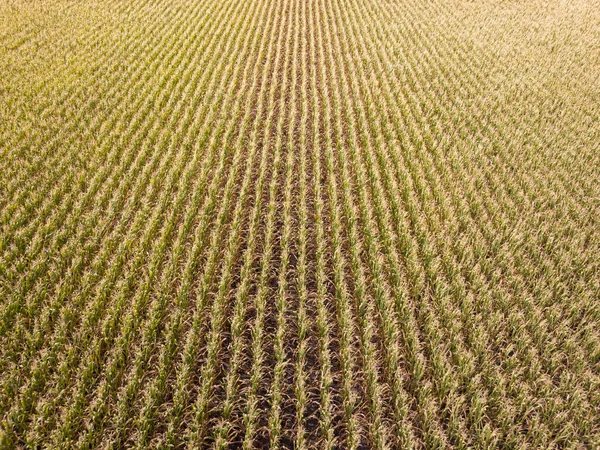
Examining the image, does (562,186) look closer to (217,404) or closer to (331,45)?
(217,404)

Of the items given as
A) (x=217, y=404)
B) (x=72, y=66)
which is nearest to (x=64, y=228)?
(x=217, y=404)

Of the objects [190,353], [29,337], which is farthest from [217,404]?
[29,337]

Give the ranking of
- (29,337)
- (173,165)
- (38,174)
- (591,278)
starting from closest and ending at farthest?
(29,337) < (591,278) < (38,174) < (173,165)

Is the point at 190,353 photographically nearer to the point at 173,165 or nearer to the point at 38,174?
the point at 173,165

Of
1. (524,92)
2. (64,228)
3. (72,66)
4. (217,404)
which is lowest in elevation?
(217,404)

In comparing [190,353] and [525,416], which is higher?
[190,353]

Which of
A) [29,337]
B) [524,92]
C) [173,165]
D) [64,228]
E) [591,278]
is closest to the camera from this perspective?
[29,337]

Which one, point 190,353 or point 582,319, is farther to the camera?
point 582,319
